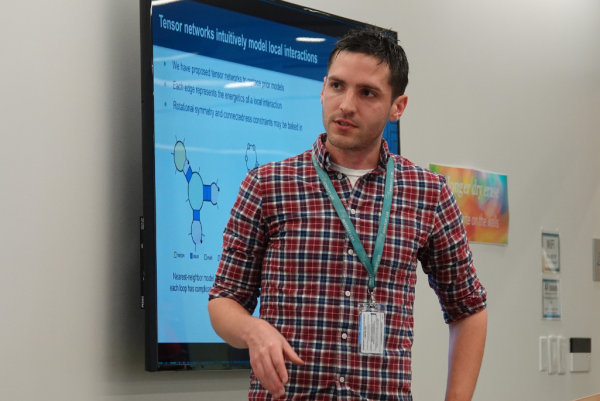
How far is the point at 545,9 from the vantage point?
421cm

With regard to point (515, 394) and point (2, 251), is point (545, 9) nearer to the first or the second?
point (515, 394)

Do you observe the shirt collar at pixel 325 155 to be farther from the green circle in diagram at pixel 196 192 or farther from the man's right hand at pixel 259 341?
the green circle in diagram at pixel 196 192

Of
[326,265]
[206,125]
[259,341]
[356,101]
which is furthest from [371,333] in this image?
[206,125]

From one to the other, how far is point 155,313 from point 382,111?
1.05m

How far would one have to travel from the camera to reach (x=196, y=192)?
2.45 meters

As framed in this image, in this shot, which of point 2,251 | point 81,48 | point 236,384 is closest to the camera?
point 2,251

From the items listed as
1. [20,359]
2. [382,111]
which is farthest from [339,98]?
[20,359]

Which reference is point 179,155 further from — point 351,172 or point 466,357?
point 466,357

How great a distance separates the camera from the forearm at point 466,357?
168 cm

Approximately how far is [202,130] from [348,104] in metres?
0.99

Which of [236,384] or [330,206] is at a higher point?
[330,206]

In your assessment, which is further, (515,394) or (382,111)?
(515,394)

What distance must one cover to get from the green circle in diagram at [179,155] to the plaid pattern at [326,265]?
2.68 feet

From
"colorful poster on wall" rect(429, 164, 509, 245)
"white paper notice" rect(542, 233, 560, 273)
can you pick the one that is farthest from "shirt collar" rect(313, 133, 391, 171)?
"white paper notice" rect(542, 233, 560, 273)
